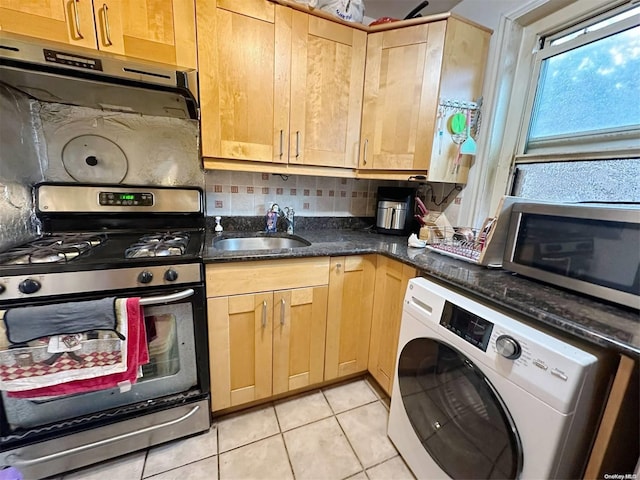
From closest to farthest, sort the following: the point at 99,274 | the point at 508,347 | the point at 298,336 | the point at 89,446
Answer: the point at 508,347 < the point at 99,274 < the point at 89,446 < the point at 298,336

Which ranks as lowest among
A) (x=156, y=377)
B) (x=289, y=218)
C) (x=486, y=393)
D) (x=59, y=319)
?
(x=156, y=377)

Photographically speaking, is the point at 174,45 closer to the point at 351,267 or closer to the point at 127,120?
the point at 127,120

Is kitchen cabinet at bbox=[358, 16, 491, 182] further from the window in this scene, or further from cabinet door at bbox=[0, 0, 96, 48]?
cabinet door at bbox=[0, 0, 96, 48]

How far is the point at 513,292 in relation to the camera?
2.74 ft

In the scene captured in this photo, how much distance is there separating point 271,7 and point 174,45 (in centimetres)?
50

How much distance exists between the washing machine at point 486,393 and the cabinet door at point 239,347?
2.10 feet

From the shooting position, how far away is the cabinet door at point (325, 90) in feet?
4.43

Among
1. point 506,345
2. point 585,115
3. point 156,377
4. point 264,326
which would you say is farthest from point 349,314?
point 585,115

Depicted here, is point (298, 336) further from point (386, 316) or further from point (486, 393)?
point (486, 393)

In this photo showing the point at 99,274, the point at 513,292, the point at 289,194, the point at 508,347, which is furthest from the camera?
the point at 289,194

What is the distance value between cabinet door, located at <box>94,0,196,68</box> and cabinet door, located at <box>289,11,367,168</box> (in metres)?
0.49

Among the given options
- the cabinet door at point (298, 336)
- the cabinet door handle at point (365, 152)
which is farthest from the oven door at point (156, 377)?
the cabinet door handle at point (365, 152)

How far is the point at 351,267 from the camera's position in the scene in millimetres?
1393

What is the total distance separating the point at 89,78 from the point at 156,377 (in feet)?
4.10
